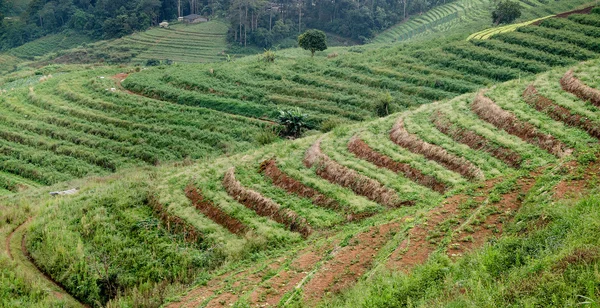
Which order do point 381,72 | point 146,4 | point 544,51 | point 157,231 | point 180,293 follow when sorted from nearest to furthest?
point 180,293
point 157,231
point 544,51
point 381,72
point 146,4

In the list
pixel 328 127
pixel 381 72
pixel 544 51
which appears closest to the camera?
pixel 328 127

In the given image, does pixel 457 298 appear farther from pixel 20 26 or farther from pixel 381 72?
pixel 20 26

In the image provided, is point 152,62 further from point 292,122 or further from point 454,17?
point 454,17

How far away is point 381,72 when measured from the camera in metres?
37.7

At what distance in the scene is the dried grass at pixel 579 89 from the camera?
18.1 meters

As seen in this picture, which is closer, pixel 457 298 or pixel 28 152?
pixel 457 298

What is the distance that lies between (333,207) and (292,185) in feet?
6.50

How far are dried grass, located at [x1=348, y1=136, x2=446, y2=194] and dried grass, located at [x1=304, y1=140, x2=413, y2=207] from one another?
1.11 metres

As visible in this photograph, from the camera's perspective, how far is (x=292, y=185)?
17.5 meters

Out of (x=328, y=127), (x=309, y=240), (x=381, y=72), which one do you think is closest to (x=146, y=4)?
(x=381, y=72)

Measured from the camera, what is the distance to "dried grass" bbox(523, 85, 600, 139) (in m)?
16.5

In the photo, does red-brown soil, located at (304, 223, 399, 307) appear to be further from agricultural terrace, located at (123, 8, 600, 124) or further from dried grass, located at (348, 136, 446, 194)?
agricultural terrace, located at (123, 8, 600, 124)

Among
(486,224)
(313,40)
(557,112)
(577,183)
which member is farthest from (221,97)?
(577,183)

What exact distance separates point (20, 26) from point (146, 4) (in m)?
25.1
